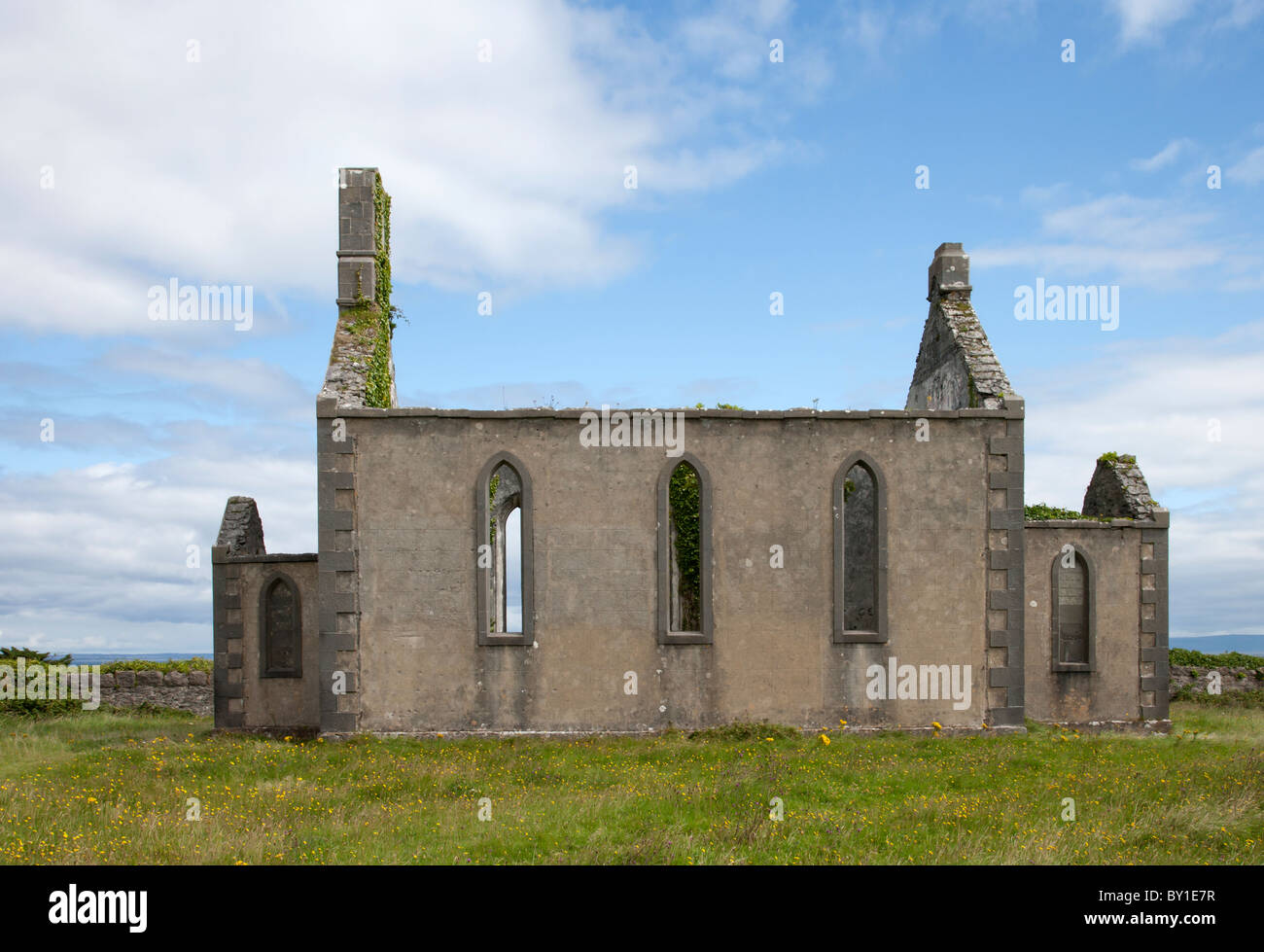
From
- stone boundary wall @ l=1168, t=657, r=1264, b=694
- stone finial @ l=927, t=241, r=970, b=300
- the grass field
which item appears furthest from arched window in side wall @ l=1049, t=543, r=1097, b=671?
stone boundary wall @ l=1168, t=657, r=1264, b=694

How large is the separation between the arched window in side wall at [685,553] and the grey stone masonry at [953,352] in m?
5.38

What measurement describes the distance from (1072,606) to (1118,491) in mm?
2958

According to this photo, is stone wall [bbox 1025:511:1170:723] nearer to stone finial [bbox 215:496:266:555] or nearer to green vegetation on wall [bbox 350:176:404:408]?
green vegetation on wall [bbox 350:176:404:408]

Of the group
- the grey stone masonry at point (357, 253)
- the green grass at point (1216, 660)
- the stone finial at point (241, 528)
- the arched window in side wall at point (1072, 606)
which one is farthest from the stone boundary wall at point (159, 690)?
the grey stone masonry at point (357, 253)

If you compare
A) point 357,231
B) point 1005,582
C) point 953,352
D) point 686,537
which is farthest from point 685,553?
point 357,231

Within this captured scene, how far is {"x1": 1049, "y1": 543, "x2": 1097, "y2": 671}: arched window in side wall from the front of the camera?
17797mm

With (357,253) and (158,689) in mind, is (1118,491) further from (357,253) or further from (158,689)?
(158,689)

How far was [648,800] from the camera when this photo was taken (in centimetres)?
1045

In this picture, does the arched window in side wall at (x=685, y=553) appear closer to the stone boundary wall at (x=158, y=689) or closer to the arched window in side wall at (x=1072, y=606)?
the arched window in side wall at (x=1072, y=606)

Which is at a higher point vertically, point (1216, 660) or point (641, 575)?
point (641, 575)

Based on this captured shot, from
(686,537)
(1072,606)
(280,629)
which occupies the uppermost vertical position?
(686,537)

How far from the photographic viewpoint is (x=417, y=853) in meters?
8.42

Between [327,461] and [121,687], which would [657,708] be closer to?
[327,461]

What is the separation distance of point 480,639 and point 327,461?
156 inches
